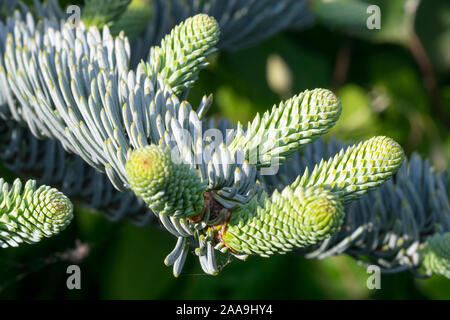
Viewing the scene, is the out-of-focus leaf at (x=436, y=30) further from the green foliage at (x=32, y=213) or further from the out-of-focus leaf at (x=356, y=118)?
the green foliage at (x=32, y=213)

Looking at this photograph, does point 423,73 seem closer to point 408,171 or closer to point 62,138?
point 408,171

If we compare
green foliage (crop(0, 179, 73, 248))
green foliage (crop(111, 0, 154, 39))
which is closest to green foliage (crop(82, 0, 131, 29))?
green foliage (crop(111, 0, 154, 39))

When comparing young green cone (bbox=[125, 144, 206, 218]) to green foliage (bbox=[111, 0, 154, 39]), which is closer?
young green cone (bbox=[125, 144, 206, 218])

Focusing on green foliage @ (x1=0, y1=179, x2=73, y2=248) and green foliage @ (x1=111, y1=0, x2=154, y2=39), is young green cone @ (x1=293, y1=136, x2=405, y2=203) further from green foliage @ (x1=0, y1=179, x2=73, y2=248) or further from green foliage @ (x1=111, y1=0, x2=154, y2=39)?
green foliage @ (x1=111, y1=0, x2=154, y2=39)

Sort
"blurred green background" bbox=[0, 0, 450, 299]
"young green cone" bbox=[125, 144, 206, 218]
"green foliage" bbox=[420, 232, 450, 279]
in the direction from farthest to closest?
1. "blurred green background" bbox=[0, 0, 450, 299]
2. "green foliage" bbox=[420, 232, 450, 279]
3. "young green cone" bbox=[125, 144, 206, 218]

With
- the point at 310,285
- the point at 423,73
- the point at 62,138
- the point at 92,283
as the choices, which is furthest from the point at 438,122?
the point at 62,138

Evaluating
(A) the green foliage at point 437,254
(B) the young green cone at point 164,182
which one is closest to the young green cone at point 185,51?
(B) the young green cone at point 164,182
